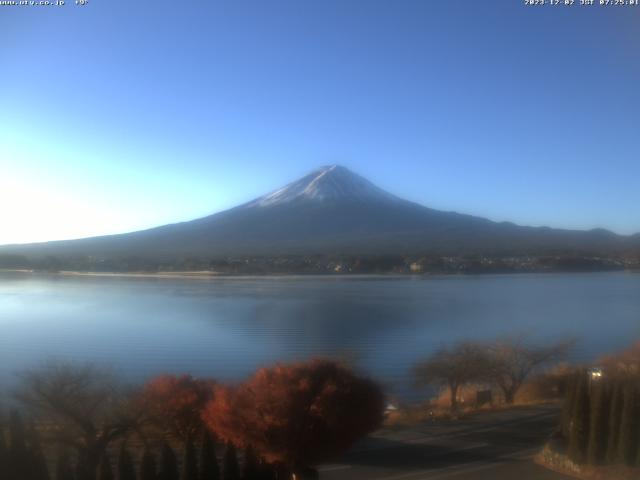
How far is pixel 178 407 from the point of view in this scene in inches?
282

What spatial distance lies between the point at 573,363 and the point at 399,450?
5.00 metres

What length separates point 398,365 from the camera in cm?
1048

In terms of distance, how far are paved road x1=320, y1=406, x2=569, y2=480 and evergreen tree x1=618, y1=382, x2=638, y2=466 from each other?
63cm

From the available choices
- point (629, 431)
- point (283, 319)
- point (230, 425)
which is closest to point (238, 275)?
point (283, 319)

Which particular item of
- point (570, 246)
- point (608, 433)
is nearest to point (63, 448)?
point (608, 433)

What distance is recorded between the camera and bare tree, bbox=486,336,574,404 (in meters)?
11.2

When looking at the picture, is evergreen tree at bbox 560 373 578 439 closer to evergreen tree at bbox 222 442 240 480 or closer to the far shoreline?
evergreen tree at bbox 222 442 240 480

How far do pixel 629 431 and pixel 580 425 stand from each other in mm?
671

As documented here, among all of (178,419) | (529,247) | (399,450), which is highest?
(529,247)

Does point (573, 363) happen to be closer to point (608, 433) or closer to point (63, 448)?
point (608, 433)

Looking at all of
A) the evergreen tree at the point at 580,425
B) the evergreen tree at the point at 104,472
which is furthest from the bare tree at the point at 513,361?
the evergreen tree at the point at 104,472

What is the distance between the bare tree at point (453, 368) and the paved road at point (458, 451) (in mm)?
1173

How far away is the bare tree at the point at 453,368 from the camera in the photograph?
10398 millimetres

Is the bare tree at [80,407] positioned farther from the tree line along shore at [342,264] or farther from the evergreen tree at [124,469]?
the tree line along shore at [342,264]
